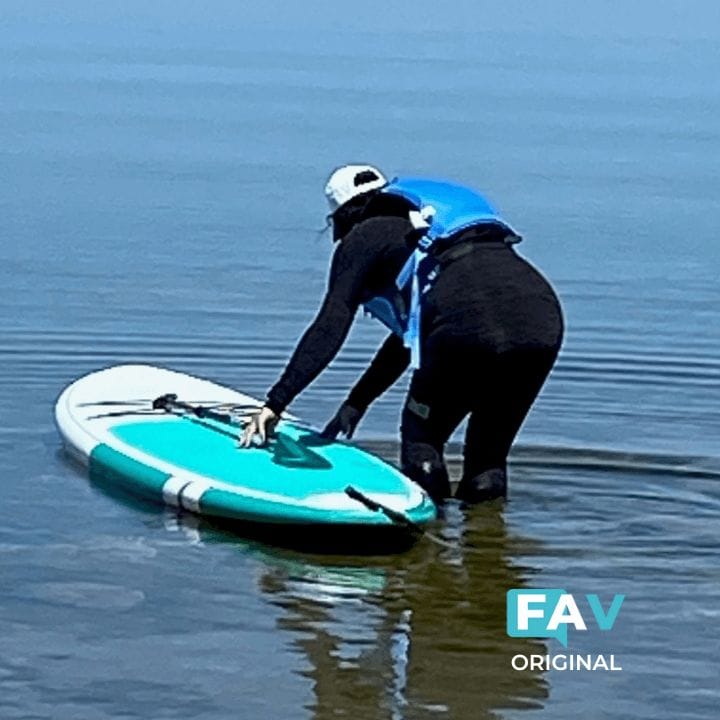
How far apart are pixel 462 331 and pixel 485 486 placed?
78 cm

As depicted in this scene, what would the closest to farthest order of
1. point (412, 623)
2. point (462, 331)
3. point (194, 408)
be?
point (412, 623) → point (462, 331) → point (194, 408)

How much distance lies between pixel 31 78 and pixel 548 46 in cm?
1535

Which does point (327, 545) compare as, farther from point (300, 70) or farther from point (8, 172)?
point (300, 70)

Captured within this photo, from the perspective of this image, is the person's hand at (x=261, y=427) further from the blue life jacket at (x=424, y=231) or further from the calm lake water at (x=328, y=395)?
the blue life jacket at (x=424, y=231)

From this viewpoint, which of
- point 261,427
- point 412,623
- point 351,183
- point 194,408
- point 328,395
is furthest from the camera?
point 328,395

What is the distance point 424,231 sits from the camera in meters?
7.70

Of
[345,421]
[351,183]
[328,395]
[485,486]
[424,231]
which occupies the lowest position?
[328,395]

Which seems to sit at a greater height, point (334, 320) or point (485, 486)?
point (334, 320)

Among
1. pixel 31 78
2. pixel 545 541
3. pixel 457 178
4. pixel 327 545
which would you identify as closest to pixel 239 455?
pixel 327 545

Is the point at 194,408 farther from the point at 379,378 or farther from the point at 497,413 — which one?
the point at 497,413

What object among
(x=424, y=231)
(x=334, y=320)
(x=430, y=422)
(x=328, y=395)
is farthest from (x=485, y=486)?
(x=328, y=395)

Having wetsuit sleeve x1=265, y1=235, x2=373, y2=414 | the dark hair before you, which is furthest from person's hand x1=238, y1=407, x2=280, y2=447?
the dark hair

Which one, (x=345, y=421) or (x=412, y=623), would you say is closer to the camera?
(x=412, y=623)

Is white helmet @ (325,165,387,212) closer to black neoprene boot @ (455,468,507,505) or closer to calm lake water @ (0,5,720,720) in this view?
black neoprene boot @ (455,468,507,505)
